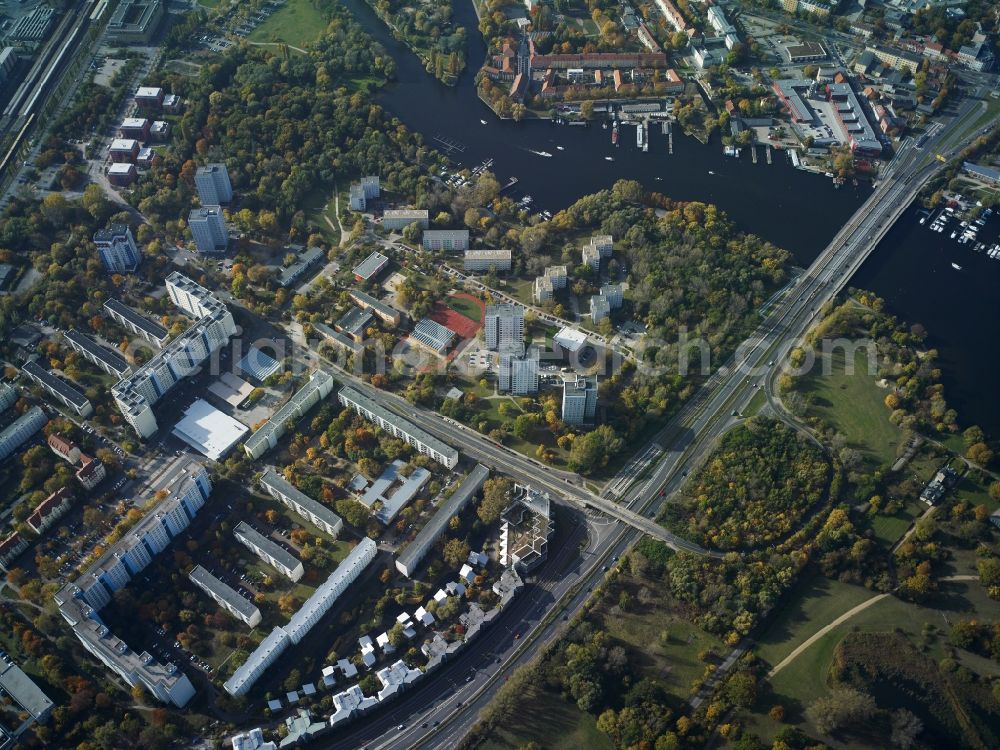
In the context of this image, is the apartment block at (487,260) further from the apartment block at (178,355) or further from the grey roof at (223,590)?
the grey roof at (223,590)

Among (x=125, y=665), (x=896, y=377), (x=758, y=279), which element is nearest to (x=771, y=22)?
(x=758, y=279)

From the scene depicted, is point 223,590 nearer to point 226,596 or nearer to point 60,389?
point 226,596

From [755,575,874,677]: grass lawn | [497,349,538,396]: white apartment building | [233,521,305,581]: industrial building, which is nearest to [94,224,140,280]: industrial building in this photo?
[233,521,305,581]: industrial building

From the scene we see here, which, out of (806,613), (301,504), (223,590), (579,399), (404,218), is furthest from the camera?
(404,218)

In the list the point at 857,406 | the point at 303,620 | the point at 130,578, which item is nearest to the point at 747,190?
the point at 857,406

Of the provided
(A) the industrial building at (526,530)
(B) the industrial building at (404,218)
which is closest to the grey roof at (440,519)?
(A) the industrial building at (526,530)

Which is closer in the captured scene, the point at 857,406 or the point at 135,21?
the point at 857,406
